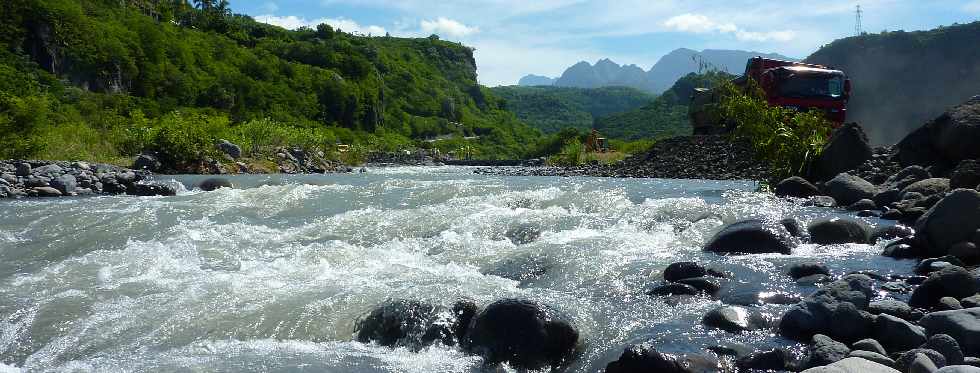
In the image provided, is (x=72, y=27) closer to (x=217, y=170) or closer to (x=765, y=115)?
(x=217, y=170)

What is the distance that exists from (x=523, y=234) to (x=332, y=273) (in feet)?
13.3

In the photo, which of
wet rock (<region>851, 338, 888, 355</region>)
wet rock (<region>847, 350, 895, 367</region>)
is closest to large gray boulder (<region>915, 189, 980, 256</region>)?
wet rock (<region>851, 338, 888, 355</region>)

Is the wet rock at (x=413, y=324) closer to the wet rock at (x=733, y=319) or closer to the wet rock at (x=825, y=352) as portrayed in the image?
the wet rock at (x=733, y=319)

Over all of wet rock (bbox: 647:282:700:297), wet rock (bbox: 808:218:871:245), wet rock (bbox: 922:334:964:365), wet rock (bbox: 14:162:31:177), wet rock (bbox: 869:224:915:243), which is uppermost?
wet rock (bbox: 14:162:31:177)

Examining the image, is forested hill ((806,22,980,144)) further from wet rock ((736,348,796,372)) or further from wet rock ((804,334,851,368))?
wet rock ((736,348,796,372))

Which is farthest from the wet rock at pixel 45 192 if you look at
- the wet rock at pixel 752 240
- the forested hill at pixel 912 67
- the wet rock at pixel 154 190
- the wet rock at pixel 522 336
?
the forested hill at pixel 912 67

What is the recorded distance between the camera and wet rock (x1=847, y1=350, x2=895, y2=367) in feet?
16.3

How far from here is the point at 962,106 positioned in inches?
570

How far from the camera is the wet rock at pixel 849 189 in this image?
14398 mm

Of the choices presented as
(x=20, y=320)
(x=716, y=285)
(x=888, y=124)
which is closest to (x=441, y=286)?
(x=716, y=285)

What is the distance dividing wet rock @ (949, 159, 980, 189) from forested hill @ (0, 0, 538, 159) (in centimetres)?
3114

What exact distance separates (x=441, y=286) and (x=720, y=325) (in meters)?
3.54

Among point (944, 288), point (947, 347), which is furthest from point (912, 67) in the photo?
point (947, 347)

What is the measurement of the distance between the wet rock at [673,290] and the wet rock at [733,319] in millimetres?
1057
